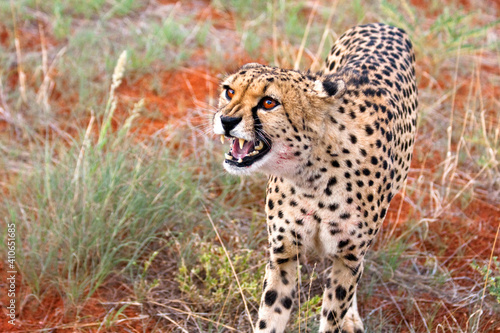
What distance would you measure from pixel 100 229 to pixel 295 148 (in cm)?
126

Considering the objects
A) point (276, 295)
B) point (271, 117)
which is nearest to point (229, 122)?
point (271, 117)

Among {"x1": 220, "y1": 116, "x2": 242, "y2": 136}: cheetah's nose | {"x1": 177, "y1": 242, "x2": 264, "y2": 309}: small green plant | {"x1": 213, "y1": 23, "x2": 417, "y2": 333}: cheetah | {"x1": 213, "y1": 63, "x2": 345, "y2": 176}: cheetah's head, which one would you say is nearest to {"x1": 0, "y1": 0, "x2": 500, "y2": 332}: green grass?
{"x1": 177, "y1": 242, "x2": 264, "y2": 309}: small green plant

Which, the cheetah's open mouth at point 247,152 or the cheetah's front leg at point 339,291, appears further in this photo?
the cheetah's front leg at point 339,291

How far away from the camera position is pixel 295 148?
2.27 metres

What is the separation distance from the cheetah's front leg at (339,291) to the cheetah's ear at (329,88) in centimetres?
69

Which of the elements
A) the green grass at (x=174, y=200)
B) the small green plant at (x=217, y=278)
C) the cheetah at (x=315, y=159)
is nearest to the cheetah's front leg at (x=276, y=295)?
the cheetah at (x=315, y=159)

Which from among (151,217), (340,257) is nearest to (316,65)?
(151,217)

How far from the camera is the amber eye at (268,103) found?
2.21m

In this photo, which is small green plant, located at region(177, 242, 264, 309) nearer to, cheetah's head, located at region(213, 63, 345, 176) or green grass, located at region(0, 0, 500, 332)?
green grass, located at region(0, 0, 500, 332)

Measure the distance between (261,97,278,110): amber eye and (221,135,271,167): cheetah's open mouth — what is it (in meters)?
0.12

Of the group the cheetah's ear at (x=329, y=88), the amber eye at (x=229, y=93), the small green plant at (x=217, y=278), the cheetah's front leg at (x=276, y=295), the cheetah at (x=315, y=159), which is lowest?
the small green plant at (x=217, y=278)

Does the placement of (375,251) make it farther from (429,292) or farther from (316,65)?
(316,65)

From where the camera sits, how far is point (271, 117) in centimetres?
220

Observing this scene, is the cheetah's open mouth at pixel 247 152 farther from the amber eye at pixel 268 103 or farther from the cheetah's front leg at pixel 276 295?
the cheetah's front leg at pixel 276 295
